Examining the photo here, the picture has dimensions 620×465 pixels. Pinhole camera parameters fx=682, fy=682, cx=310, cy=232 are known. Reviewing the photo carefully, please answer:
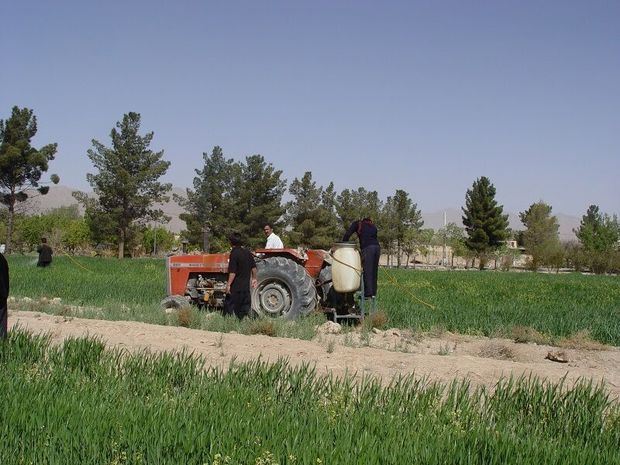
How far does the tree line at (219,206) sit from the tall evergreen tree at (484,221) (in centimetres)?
10

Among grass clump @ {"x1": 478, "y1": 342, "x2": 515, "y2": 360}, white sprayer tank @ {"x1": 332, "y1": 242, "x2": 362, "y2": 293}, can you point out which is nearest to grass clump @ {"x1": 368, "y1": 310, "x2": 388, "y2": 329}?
white sprayer tank @ {"x1": 332, "y1": 242, "x2": 362, "y2": 293}

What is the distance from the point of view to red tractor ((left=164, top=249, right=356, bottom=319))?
11875 mm

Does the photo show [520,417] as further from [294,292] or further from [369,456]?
[294,292]

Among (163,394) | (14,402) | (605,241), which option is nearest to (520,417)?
(163,394)

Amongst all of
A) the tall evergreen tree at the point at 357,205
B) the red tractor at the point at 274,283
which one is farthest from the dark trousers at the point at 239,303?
the tall evergreen tree at the point at 357,205

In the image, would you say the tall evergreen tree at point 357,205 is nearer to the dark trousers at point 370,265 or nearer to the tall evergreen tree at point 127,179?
the tall evergreen tree at point 127,179

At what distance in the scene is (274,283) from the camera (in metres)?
12.1

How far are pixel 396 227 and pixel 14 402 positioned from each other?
2340 inches

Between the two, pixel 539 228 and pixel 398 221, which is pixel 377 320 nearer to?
pixel 398 221

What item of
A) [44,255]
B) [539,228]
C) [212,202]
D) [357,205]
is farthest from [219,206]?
[539,228]

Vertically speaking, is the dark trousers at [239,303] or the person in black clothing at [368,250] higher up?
the person in black clothing at [368,250]

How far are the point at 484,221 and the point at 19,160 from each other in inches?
1715

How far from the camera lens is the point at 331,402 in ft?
17.9

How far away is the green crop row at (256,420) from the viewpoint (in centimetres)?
395
